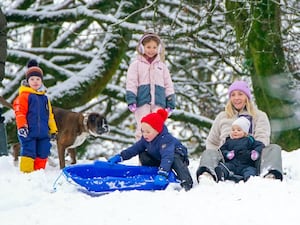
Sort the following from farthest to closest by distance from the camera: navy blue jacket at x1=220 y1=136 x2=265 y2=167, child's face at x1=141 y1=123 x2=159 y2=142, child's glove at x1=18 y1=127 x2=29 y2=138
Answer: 1. child's glove at x1=18 y1=127 x2=29 y2=138
2. navy blue jacket at x1=220 y1=136 x2=265 y2=167
3. child's face at x1=141 y1=123 x2=159 y2=142

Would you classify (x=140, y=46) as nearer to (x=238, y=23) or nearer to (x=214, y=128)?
(x=214, y=128)

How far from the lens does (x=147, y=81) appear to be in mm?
8336

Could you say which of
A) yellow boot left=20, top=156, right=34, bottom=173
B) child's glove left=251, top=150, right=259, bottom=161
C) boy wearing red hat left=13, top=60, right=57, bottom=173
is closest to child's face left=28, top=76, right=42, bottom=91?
boy wearing red hat left=13, top=60, right=57, bottom=173

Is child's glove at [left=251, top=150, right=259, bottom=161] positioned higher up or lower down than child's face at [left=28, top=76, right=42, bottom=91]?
lower down

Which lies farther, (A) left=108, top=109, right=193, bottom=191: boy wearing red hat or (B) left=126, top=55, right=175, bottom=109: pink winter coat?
(B) left=126, top=55, right=175, bottom=109: pink winter coat

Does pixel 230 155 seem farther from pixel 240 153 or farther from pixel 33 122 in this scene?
pixel 33 122

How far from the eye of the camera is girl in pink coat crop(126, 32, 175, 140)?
27.2 ft

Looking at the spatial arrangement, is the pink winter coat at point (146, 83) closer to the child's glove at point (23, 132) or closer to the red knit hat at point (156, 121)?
the red knit hat at point (156, 121)

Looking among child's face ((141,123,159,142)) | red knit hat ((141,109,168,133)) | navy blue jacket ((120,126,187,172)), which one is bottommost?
navy blue jacket ((120,126,187,172))

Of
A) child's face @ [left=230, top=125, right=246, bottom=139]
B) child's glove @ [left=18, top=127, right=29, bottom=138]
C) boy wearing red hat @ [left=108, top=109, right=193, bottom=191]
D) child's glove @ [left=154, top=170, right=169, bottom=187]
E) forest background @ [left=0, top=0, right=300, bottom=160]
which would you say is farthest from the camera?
forest background @ [left=0, top=0, right=300, bottom=160]

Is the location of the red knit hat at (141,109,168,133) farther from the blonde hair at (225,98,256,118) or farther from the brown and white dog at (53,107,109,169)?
the brown and white dog at (53,107,109,169)

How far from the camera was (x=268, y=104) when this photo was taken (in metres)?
10.6

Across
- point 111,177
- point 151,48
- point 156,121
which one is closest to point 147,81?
point 151,48

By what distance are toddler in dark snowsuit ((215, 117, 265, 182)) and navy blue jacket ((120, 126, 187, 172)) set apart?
51 centimetres
